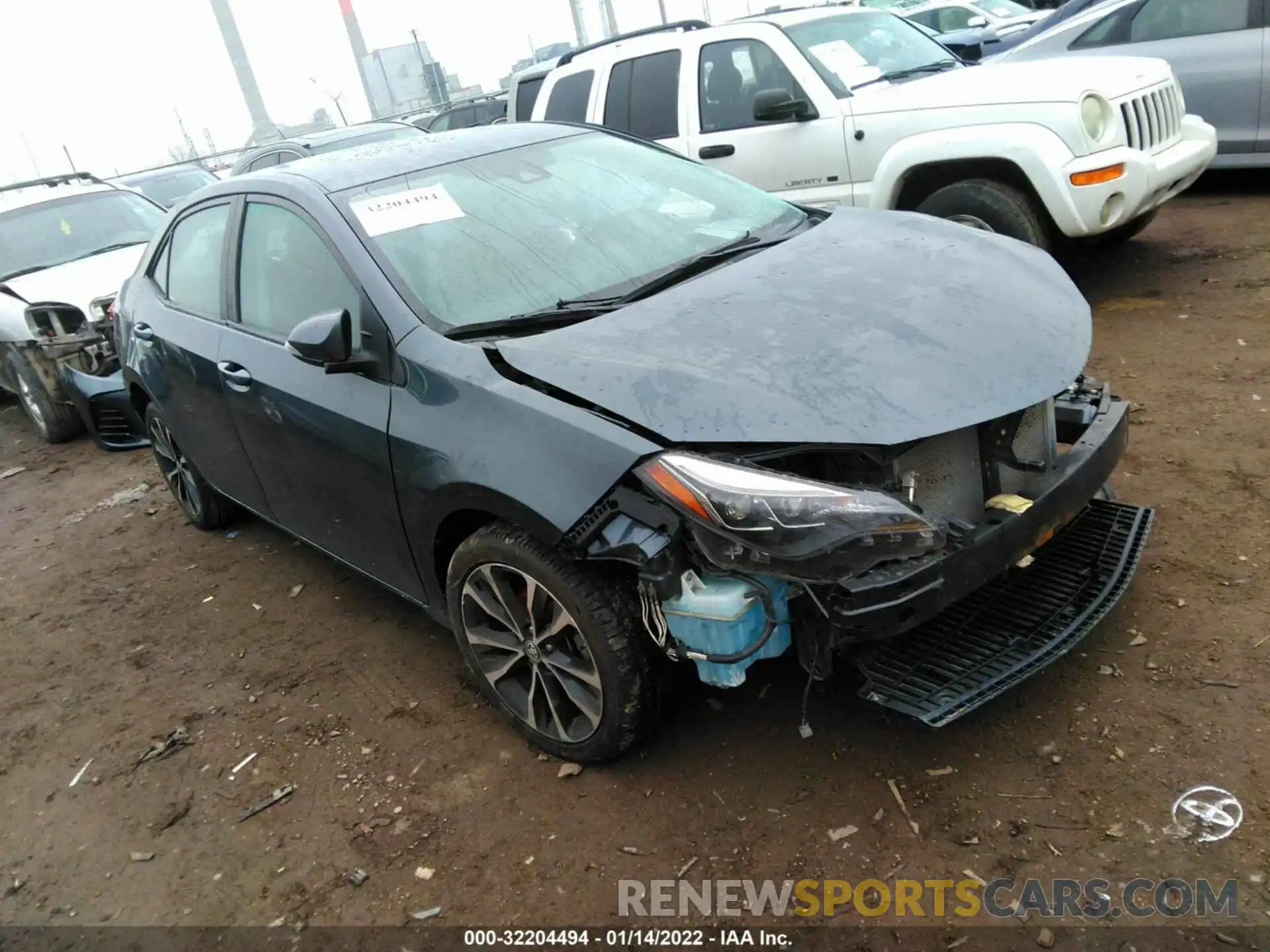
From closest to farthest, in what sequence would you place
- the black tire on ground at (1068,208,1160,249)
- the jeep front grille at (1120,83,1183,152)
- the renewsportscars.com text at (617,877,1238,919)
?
the renewsportscars.com text at (617,877,1238,919) → the jeep front grille at (1120,83,1183,152) → the black tire on ground at (1068,208,1160,249)

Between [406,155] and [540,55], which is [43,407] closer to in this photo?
[406,155]

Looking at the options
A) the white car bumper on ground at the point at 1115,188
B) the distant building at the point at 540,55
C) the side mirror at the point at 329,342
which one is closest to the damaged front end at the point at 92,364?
the side mirror at the point at 329,342

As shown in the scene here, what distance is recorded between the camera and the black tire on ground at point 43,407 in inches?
277

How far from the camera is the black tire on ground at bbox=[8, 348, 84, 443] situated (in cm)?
703

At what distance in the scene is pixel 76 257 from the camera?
736cm

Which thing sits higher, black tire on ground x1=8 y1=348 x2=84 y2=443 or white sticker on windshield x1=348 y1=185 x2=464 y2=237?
white sticker on windshield x1=348 y1=185 x2=464 y2=237

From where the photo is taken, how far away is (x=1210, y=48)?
6.83 meters

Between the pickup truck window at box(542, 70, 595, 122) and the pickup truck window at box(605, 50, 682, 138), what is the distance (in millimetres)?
219

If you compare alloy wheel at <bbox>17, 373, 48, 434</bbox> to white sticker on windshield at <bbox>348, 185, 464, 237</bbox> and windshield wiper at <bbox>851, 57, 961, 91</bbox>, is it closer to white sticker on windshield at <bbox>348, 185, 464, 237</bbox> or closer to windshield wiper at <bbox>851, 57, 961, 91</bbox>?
white sticker on windshield at <bbox>348, 185, 464, 237</bbox>

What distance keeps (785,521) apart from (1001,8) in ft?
46.6

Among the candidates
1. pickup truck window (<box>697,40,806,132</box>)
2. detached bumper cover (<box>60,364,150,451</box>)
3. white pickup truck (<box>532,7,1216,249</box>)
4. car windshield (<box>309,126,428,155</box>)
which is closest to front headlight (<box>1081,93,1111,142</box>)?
white pickup truck (<box>532,7,1216,249</box>)

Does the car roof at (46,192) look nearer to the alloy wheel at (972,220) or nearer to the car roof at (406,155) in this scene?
the car roof at (406,155)

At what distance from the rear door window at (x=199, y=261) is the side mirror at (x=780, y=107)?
133 inches

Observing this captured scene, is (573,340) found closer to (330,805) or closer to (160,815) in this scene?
(330,805)
